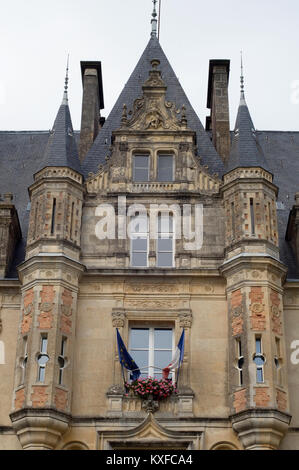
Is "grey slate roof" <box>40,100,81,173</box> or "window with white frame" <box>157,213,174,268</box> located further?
"grey slate roof" <box>40,100,81,173</box>

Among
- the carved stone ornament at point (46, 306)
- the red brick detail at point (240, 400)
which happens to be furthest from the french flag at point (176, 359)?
the carved stone ornament at point (46, 306)

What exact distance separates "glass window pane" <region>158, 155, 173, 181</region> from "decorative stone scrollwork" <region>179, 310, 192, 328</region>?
4508 millimetres

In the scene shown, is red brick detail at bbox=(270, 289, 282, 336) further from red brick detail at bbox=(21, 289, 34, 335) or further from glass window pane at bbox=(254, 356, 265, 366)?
red brick detail at bbox=(21, 289, 34, 335)

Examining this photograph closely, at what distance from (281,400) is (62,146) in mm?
9642

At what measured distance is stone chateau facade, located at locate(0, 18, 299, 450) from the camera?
2025 centimetres

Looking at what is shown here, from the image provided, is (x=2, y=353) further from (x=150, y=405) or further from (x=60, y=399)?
(x=150, y=405)

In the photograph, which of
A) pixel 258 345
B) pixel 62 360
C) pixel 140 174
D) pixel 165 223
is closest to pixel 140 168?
pixel 140 174

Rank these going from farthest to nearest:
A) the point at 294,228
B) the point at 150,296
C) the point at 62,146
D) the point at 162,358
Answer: the point at 62,146 < the point at 294,228 < the point at 150,296 < the point at 162,358

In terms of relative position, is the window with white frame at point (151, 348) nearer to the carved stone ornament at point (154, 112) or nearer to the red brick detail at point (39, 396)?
the red brick detail at point (39, 396)

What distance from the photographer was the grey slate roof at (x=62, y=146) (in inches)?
939

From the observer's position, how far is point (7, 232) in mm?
23672

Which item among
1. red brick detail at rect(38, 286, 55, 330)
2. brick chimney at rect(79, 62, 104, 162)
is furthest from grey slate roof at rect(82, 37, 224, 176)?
red brick detail at rect(38, 286, 55, 330)

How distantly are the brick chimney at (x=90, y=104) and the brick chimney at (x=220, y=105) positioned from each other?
407 cm

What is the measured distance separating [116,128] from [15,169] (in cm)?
395
